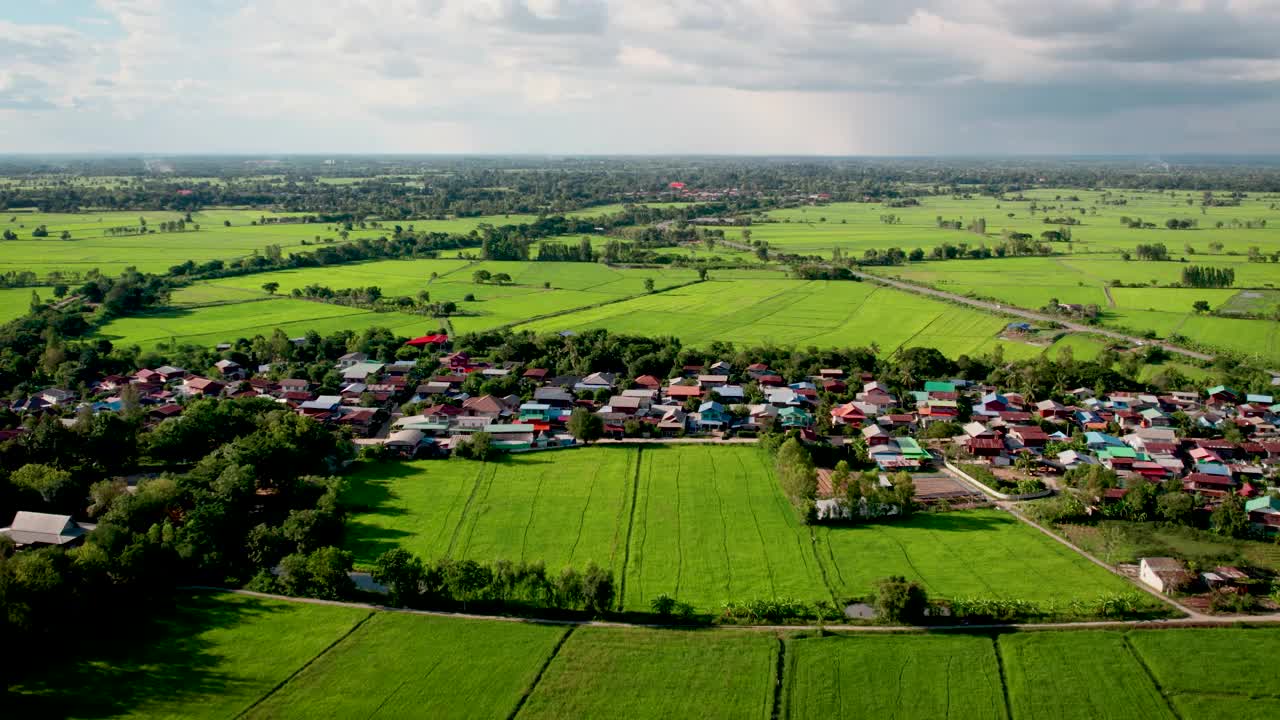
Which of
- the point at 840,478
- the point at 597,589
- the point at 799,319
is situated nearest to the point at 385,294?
the point at 799,319

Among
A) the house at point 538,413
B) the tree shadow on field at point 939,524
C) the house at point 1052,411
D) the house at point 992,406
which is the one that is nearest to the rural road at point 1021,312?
the house at point 1052,411

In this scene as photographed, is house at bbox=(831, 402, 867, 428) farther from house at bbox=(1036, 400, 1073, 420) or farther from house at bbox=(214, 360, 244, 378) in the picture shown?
house at bbox=(214, 360, 244, 378)

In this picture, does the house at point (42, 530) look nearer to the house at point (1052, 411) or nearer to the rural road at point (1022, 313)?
the house at point (1052, 411)

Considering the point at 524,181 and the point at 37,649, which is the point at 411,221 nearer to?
the point at 524,181

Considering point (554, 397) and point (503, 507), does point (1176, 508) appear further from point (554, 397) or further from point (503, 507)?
point (554, 397)

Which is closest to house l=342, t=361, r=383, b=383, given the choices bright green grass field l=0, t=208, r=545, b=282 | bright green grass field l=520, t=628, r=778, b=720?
bright green grass field l=520, t=628, r=778, b=720

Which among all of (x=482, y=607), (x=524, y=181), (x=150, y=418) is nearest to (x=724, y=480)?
(x=482, y=607)
